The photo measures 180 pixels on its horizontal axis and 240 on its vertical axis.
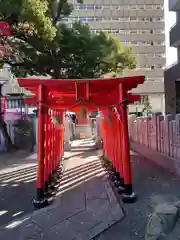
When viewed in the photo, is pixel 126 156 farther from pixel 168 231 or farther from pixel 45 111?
pixel 168 231

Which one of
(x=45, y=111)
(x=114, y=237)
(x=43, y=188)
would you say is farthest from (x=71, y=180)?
(x=114, y=237)

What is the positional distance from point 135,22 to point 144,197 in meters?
40.6

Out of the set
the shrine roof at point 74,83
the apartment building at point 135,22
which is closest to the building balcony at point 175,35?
the shrine roof at point 74,83

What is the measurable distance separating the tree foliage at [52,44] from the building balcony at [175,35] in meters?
3.38

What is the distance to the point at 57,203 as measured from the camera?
5.15 metres

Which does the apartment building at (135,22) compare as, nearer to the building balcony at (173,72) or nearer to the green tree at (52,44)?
the building balcony at (173,72)

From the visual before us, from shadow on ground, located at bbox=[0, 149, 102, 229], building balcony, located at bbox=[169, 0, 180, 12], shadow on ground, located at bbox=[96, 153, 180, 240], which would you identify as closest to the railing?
shadow on ground, located at bbox=[96, 153, 180, 240]

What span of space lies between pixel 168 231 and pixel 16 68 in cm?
1390

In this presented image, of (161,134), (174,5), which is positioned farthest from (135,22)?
(161,134)

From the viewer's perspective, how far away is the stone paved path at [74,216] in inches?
154

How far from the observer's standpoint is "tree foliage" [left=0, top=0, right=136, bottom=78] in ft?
31.8

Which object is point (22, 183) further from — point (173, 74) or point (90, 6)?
point (90, 6)

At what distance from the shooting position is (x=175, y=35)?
674 inches

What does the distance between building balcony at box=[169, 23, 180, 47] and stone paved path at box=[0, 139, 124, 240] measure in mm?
12930
